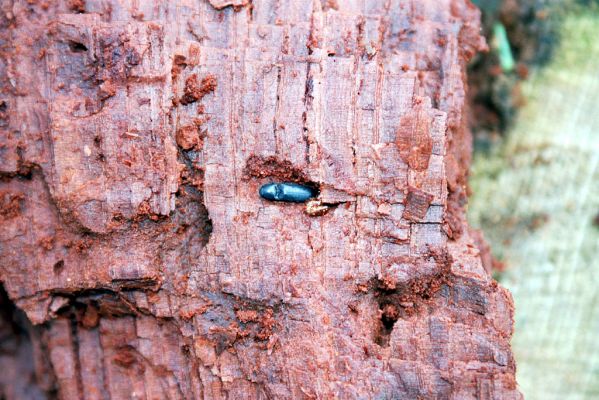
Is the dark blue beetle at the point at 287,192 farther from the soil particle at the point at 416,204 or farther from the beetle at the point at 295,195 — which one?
the soil particle at the point at 416,204

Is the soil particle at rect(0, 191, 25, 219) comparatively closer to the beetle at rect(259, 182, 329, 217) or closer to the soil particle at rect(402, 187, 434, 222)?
the beetle at rect(259, 182, 329, 217)

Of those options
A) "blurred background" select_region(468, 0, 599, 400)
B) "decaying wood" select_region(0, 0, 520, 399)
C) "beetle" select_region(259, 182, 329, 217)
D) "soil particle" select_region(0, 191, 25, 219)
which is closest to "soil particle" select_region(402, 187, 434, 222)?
"decaying wood" select_region(0, 0, 520, 399)

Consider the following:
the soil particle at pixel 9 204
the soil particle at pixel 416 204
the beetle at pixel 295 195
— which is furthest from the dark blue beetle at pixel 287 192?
the soil particle at pixel 9 204

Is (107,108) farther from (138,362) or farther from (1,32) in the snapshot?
(138,362)

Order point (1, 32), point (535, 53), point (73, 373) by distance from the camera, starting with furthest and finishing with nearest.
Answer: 1. point (535, 53)
2. point (73, 373)
3. point (1, 32)

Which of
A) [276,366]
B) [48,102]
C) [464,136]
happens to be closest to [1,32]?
[48,102]

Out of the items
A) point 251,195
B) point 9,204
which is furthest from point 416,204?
point 9,204
